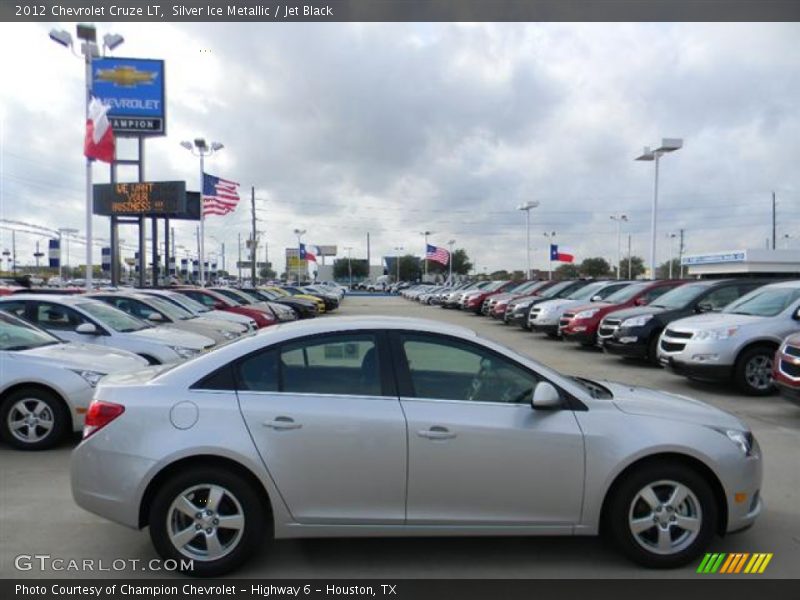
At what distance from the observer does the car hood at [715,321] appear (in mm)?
9430

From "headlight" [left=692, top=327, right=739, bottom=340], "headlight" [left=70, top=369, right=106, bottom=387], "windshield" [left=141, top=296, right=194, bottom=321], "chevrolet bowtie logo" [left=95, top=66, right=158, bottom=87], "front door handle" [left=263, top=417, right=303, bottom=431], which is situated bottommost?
"headlight" [left=70, top=369, right=106, bottom=387]

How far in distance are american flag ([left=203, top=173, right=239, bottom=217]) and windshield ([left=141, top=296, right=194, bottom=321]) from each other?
22.5 m

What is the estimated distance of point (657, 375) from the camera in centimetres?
1149

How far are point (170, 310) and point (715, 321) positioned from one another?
986 cm

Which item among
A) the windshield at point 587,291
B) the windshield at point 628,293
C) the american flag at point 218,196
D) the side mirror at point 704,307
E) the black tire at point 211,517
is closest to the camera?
the black tire at point 211,517

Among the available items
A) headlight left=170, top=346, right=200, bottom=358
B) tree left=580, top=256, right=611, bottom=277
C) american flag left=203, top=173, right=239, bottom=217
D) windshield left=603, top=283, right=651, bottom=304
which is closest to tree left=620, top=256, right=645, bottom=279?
tree left=580, top=256, right=611, bottom=277

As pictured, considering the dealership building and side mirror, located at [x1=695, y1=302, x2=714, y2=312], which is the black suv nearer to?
side mirror, located at [x1=695, y1=302, x2=714, y2=312]

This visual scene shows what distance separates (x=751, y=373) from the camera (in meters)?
9.32

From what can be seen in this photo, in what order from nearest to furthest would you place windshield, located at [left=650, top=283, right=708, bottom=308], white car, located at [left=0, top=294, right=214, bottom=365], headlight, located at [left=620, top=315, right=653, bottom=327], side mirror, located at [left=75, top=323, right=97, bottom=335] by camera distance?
side mirror, located at [left=75, top=323, right=97, bottom=335], white car, located at [left=0, top=294, right=214, bottom=365], headlight, located at [left=620, top=315, right=653, bottom=327], windshield, located at [left=650, top=283, right=708, bottom=308]

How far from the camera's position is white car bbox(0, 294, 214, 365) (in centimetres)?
869

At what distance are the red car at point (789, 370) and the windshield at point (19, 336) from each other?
8.49 meters

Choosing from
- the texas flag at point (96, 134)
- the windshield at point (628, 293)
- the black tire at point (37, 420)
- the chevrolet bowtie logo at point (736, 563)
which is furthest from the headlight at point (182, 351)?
the texas flag at point (96, 134)

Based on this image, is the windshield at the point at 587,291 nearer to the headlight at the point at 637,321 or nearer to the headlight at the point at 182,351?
the headlight at the point at 637,321
